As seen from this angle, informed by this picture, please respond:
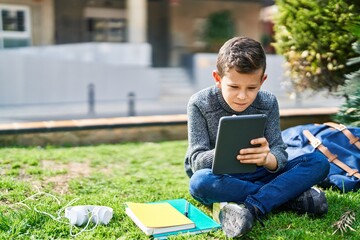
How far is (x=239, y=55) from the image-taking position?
7.77 feet

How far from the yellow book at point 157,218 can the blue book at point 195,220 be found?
0.02 m

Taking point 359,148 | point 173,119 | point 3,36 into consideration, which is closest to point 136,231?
point 359,148

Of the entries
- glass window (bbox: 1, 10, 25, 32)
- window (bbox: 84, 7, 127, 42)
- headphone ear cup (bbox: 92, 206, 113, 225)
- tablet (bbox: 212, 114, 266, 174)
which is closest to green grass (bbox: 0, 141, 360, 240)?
headphone ear cup (bbox: 92, 206, 113, 225)

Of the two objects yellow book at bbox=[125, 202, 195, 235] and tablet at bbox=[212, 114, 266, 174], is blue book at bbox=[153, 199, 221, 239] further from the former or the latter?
tablet at bbox=[212, 114, 266, 174]

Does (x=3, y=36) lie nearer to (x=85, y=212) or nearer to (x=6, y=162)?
(x=6, y=162)

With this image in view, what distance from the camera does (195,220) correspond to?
2461 millimetres

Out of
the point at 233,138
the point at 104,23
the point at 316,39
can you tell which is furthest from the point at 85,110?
the point at 233,138

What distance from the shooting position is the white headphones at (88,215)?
2384mm

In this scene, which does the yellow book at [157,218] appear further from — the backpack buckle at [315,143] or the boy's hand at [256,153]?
the backpack buckle at [315,143]

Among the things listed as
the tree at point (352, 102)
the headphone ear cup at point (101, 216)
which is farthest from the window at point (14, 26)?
the headphone ear cup at point (101, 216)

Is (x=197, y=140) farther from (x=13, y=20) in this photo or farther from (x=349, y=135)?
(x=13, y=20)

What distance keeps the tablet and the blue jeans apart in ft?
0.32

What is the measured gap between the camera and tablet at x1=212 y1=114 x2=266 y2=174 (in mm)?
2213

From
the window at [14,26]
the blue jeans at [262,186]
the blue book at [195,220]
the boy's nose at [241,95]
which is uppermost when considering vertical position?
the window at [14,26]
